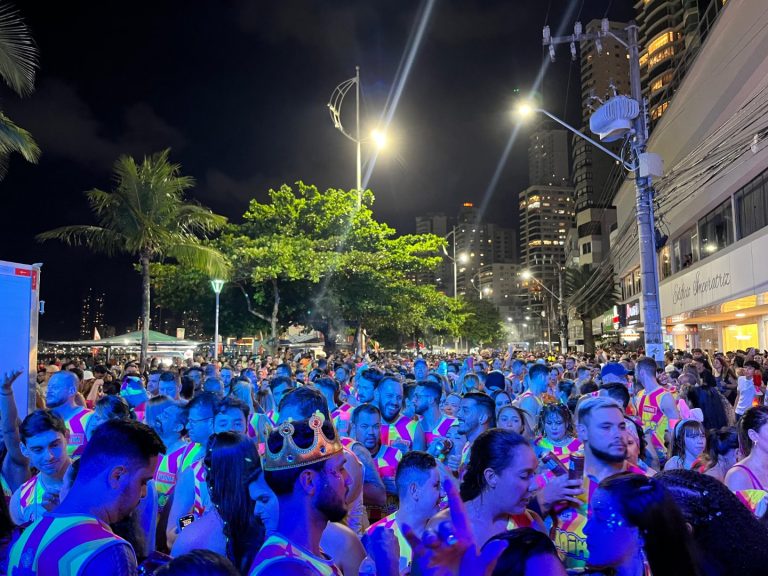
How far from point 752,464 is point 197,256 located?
64.3 ft

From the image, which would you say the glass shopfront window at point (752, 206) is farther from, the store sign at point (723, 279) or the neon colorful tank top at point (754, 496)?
the neon colorful tank top at point (754, 496)

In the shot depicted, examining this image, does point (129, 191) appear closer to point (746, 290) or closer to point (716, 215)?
point (746, 290)

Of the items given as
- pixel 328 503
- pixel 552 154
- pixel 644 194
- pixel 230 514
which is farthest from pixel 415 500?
pixel 552 154

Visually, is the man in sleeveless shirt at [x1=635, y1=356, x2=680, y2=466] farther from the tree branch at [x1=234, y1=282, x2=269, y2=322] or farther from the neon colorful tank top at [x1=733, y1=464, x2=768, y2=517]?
the tree branch at [x1=234, y1=282, x2=269, y2=322]

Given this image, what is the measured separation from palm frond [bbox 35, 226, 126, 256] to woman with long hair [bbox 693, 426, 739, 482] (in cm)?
1861

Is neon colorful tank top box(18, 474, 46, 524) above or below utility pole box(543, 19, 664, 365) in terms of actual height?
below

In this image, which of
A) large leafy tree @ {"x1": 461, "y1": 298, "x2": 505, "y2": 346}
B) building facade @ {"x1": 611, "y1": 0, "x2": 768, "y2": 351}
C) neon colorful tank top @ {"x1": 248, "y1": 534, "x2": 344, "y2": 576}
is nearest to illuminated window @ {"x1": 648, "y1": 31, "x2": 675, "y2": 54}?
large leafy tree @ {"x1": 461, "y1": 298, "x2": 505, "y2": 346}

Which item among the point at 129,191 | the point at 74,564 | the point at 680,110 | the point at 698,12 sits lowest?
the point at 74,564

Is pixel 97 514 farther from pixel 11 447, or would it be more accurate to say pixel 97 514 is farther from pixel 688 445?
pixel 688 445

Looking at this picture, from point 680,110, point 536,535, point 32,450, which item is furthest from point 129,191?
point 680,110

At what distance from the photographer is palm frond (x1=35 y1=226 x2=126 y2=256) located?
61.8ft

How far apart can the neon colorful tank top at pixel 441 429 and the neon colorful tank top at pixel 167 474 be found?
261 cm

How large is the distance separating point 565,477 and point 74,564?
224 cm

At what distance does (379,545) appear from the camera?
3232 mm
